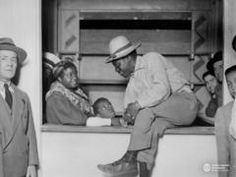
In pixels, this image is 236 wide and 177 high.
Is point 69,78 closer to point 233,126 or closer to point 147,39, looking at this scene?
point 147,39

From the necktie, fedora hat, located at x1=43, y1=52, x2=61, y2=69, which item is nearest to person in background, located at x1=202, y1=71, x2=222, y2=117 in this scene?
fedora hat, located at x1=43, y1=52, x2=61, y2=69

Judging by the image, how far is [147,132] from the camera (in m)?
1.32

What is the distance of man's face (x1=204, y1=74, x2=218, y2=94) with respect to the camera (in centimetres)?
150

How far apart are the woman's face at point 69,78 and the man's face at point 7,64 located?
7.3 inches

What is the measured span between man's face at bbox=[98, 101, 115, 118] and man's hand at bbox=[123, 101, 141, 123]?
0.43 feet

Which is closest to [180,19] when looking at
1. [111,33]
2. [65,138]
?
[111,33]

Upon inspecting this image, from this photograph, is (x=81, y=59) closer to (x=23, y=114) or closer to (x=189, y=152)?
(x=23, y=114)

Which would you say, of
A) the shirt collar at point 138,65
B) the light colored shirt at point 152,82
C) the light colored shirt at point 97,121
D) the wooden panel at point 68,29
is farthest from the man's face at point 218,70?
the wooden panel at point 68,29

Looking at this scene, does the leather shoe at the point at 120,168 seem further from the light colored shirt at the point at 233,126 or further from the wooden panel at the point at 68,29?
the wooden panel at the point at 68,29

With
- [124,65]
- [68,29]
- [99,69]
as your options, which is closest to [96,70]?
[99,69]

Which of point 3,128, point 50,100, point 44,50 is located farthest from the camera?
point 44,50

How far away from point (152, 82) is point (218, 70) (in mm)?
253

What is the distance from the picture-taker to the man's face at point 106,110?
1.51 m

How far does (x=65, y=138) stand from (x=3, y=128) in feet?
0.60
